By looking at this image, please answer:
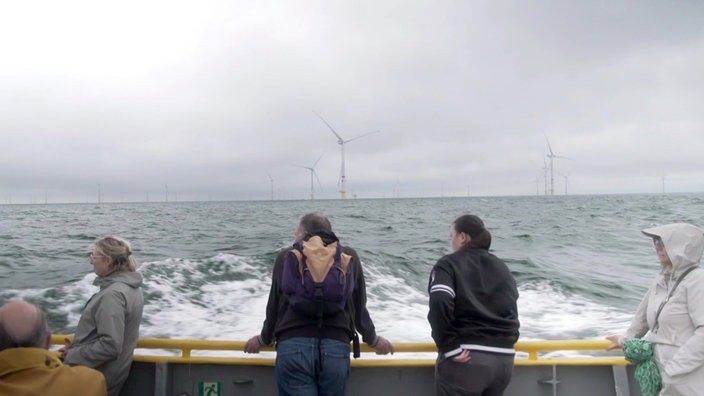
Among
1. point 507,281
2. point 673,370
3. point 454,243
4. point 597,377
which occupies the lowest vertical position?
point 597,377

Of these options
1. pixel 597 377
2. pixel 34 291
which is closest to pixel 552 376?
pixel 597 377

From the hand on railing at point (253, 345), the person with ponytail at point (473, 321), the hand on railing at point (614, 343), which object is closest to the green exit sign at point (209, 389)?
the hand on railing at point (253, 345)

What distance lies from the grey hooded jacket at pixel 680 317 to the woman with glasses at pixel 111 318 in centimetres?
339

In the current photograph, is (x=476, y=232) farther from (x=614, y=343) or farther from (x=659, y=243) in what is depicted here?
(x=614, y=343)

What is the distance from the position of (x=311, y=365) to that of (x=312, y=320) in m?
0.27

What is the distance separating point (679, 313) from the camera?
286 centimetres

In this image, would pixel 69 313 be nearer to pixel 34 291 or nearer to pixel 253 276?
pixel 34 291

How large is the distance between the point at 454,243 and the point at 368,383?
1478 millimetres

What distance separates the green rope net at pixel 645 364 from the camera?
3043 millimetres

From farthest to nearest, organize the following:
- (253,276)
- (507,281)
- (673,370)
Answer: (253,276)
(507,281)
(673,370)

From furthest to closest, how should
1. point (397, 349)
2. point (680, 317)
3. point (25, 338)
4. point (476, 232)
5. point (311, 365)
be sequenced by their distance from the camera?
1. point (397, 349)
2. point (476, 232)
3. point (311, 365)
4. point (680, 317)
5. point (25, 338)

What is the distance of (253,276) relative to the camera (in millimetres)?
11969

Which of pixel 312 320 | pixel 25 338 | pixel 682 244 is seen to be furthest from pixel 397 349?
pixel 25 338

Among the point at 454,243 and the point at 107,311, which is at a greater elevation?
the point at 454,243
